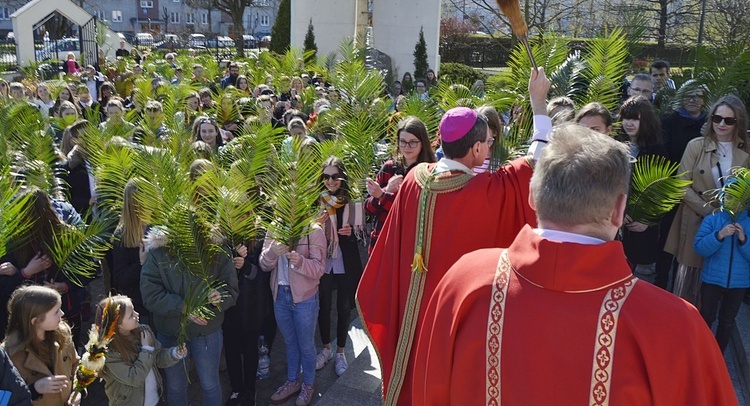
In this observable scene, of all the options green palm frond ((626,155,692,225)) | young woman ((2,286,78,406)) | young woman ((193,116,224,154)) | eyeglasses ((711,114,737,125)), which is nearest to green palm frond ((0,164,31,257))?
young woman ((2,286,78,406))

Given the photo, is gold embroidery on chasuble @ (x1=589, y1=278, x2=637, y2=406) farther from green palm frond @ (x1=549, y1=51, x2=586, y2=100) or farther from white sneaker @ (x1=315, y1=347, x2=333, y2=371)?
green palm frond @ (x1=549, y1=51, x2=586, y2=100)

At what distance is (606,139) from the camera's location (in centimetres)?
201

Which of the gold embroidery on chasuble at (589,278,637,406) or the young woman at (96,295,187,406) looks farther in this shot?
the young woman at (96,295,187,406)

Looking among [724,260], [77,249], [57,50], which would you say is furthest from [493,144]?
[57,50]

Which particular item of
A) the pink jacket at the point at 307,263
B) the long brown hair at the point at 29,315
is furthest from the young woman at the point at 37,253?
the pink jacket at the point at 307,263

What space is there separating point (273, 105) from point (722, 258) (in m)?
6.71

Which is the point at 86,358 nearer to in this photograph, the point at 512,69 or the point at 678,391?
the point at 678,391

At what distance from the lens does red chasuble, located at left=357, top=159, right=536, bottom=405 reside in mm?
3248

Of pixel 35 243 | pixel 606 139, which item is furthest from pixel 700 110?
pixel 35 243

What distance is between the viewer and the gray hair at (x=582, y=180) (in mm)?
1928

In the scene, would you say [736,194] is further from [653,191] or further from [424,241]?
[424,241]

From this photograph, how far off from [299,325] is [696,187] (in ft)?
10.7

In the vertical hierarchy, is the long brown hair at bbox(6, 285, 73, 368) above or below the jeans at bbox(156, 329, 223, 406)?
above

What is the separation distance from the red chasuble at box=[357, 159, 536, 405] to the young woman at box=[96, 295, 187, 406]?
4.43 feet
